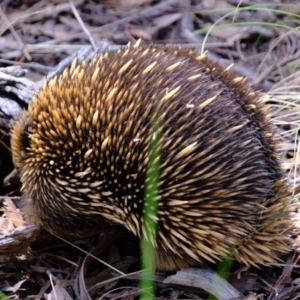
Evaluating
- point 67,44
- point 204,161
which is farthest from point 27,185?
point 67,44

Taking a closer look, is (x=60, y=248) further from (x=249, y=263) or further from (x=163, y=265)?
(x=249, y=263)

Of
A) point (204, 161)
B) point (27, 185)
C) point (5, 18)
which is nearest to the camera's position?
point (204, 161)

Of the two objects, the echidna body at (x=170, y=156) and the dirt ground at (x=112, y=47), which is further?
the dirt ground at (x=112, y=47)

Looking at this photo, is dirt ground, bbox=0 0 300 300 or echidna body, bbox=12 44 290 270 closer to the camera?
echidna body, bbox=12 44 290 270
